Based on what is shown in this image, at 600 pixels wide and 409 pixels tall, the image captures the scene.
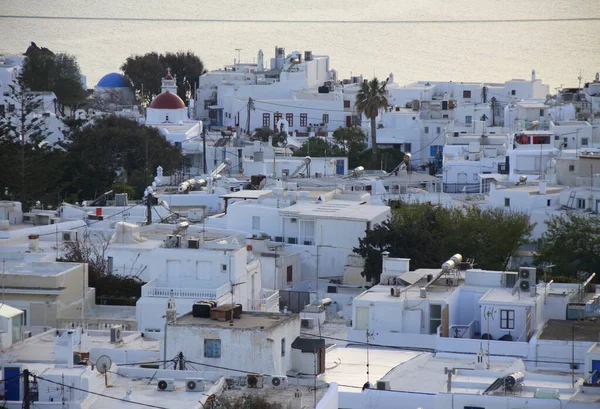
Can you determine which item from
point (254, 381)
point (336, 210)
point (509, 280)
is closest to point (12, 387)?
point (254, 381)

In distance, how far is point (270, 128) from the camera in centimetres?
5862

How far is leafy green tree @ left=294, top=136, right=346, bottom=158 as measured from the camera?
50.2m

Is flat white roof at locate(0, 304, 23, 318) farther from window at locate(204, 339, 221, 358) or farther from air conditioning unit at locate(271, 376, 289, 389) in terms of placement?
air conditioning unit at locate(271, 376, 289, 389)

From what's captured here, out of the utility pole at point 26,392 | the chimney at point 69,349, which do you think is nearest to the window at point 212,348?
the chimney at point 69,349

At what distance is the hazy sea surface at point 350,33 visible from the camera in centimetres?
9119

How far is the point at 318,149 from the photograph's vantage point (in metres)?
50.8

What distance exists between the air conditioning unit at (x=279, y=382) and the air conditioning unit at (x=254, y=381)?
5.0 inches

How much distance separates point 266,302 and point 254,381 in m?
8.12

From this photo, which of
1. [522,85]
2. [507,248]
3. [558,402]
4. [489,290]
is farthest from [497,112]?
[558,402]

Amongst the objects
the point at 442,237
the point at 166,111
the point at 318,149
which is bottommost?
the point at 442,237

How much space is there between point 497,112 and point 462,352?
31600 mm

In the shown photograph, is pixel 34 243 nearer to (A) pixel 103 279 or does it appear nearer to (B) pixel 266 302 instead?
(A) pixel 103 279

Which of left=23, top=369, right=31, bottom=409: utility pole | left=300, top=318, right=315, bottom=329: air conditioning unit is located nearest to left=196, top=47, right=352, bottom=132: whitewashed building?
left=300, top=318, right=315, bottom=329: air conditioning unit

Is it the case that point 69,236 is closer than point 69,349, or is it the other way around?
point 69,349
